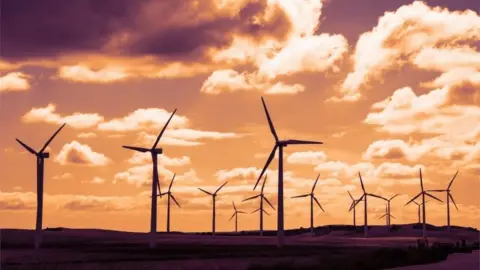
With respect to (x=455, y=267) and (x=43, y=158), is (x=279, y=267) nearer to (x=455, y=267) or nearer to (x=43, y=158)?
(x=455, y=267)

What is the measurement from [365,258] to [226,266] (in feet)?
52.9

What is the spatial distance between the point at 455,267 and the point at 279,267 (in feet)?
50.9

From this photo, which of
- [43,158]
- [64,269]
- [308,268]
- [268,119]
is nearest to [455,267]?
[308,268]

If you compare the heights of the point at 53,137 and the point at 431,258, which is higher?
Result: the point at 53,137

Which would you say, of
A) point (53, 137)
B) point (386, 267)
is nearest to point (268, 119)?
point (53, 137)

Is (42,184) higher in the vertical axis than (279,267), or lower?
higher

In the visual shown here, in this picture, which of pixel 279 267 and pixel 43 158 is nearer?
pixel 279 267

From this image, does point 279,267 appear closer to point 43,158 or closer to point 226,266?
point 226,266

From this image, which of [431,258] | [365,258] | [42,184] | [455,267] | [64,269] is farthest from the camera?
[42,184]

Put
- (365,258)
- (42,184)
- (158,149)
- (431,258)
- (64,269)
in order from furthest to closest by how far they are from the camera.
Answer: (158,149), (42,184), (431,258), (365,258), (64,269)

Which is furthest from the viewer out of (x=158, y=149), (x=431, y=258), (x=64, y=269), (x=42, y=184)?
(x=158, y=149)

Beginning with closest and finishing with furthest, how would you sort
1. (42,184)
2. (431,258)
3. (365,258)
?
(365,258), (431,258), (42,184)

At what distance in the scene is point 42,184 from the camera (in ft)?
400

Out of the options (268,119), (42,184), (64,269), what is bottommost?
(64,269)
